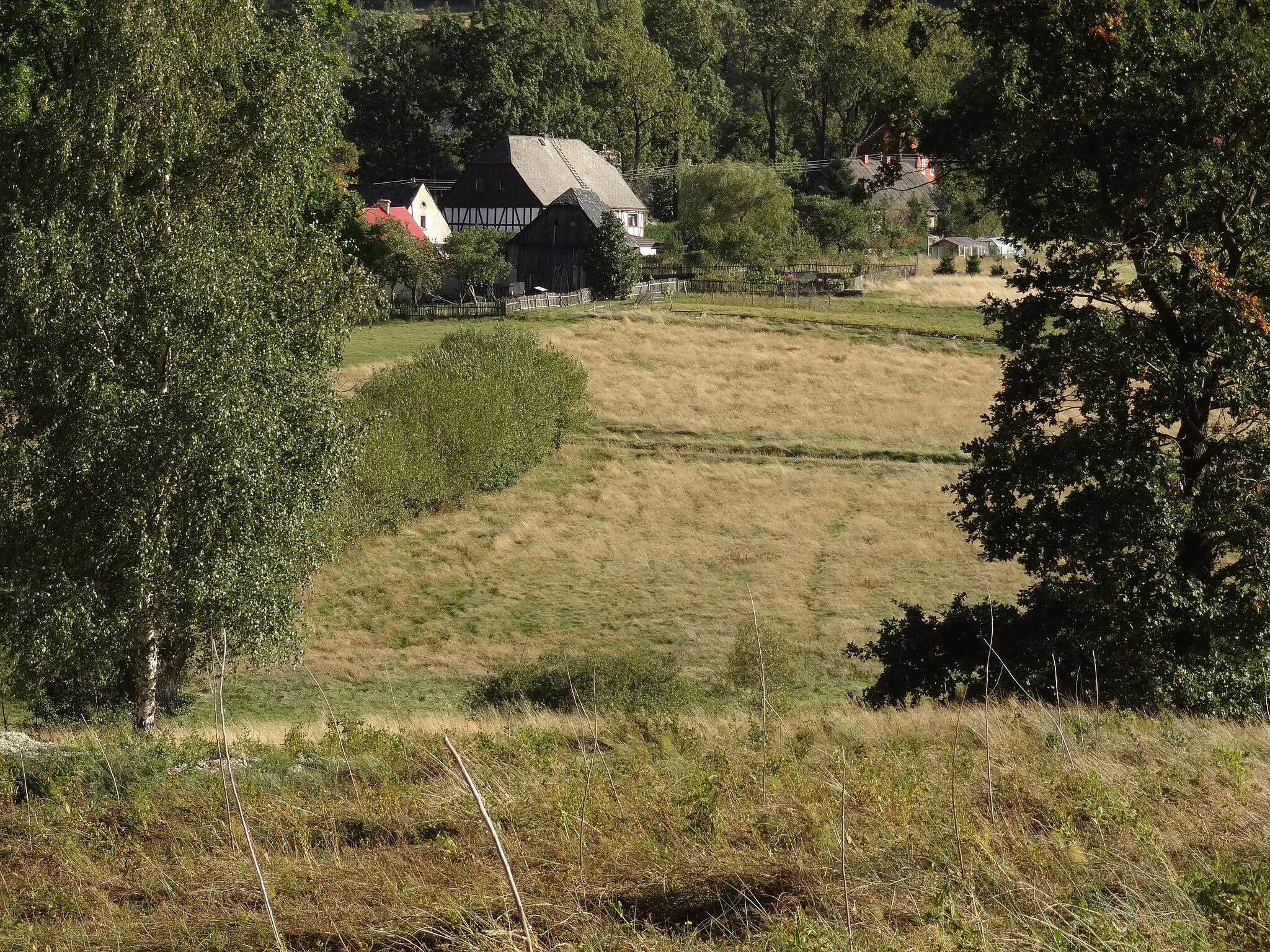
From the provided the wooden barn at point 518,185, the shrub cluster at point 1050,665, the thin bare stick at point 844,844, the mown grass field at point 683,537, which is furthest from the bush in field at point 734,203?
the thin bare stick at point 844,844

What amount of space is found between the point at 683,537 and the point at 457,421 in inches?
322

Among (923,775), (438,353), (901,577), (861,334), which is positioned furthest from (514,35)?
(923,775)

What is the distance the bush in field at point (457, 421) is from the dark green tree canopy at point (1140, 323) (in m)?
18.0

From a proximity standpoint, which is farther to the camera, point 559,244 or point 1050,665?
point 559,244

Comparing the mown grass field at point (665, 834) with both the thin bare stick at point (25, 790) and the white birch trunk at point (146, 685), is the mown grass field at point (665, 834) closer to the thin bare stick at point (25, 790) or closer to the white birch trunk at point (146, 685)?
the thin bare stick at point (25, 790)

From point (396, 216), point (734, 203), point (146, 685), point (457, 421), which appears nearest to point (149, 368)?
point (146, 685)

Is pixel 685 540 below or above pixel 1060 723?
below

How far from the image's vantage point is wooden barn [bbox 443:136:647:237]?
7838 centimetres

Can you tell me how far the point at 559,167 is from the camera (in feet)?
267

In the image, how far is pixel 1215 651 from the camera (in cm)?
1375

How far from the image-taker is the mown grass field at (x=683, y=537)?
24562 mm

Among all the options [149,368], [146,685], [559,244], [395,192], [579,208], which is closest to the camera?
[149,368]

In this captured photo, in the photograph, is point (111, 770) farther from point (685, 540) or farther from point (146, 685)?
point (685, 540)

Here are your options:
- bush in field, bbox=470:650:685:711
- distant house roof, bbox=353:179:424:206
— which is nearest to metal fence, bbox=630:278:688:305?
distant house roof, bbox=353:179:424:206
